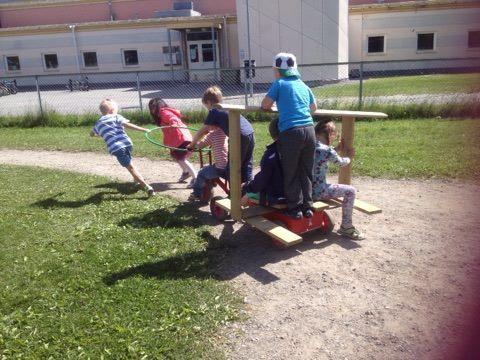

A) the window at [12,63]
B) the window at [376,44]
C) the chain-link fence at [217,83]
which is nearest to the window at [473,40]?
the chain-link fence at [217,83]

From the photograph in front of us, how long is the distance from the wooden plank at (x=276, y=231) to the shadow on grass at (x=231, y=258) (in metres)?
0.26

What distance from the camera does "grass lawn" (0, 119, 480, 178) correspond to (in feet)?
23.5

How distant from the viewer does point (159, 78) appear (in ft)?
106

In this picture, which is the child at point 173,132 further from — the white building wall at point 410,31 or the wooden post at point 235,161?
the white building wall at point 410,31

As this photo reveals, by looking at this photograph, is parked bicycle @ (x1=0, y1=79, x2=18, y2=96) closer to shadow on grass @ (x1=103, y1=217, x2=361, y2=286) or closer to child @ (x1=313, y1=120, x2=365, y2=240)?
shadow on grass @ (x1=103, y1=217, x2=361, y2=286)

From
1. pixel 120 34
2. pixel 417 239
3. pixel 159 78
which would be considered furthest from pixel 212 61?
pixel 417 239

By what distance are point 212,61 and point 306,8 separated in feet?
29.5

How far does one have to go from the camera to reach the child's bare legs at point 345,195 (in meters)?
4.74

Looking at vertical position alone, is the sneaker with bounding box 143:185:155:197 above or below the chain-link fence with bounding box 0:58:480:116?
below

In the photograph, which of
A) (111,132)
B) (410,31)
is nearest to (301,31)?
(410,31)

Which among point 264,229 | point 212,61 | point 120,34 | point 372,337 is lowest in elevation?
point 372,337

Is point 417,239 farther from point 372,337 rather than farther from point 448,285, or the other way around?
point 372,337

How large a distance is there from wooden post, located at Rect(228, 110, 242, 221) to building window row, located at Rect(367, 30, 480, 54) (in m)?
27.3

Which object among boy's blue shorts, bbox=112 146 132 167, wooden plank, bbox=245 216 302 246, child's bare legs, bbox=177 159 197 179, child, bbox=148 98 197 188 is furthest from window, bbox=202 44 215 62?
wooden plank, bbox=245 216 302 246
